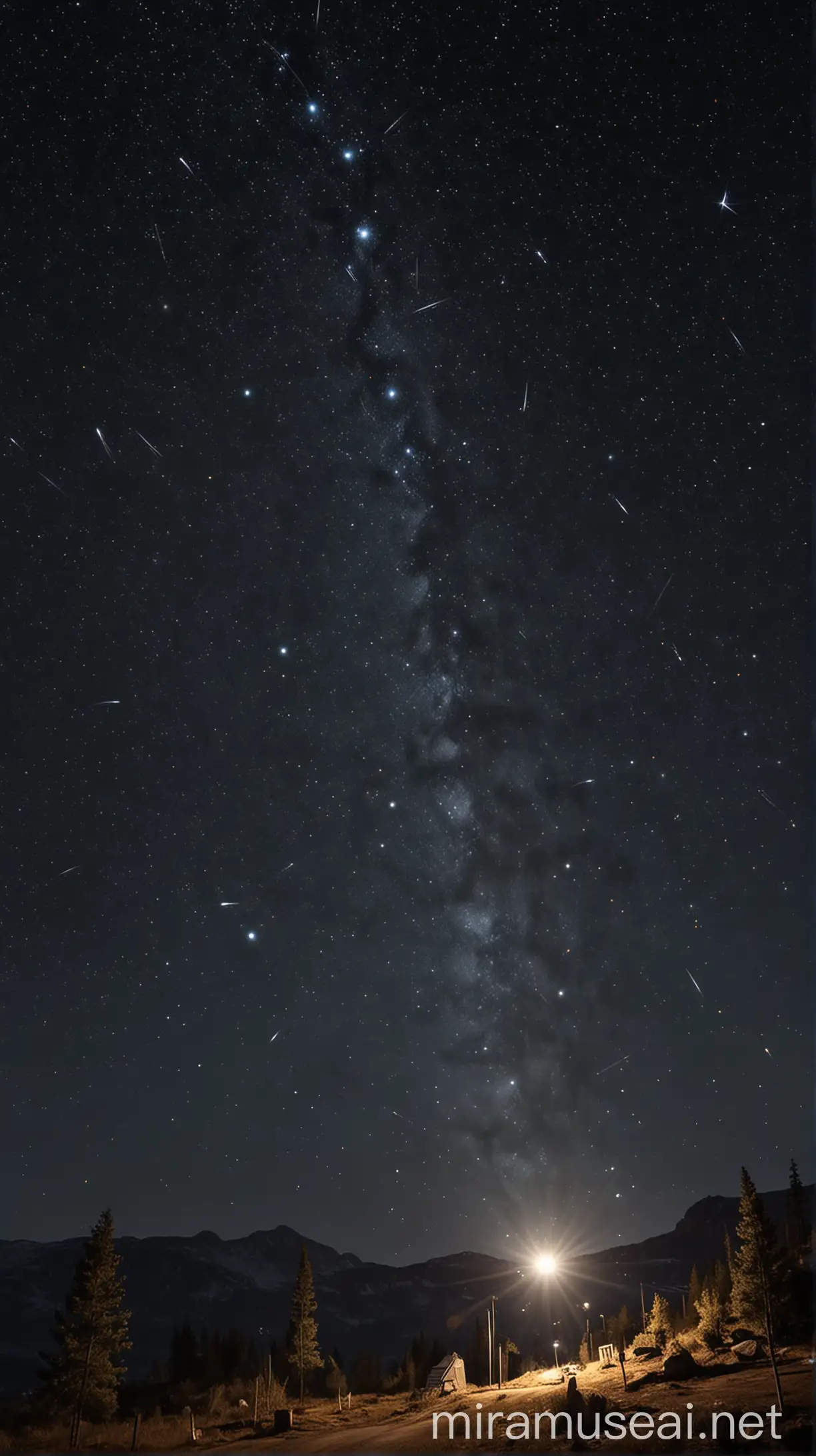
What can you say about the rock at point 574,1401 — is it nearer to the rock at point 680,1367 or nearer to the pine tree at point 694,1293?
the rock at point 680,1367

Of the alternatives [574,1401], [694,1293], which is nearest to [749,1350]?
[574,1401]

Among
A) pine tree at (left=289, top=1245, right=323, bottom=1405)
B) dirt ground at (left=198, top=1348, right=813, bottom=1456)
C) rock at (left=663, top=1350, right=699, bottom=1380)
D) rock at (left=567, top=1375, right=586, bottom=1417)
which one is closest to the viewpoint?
dirt ground at (left=198, top=1348, right=813, bottom=1456)

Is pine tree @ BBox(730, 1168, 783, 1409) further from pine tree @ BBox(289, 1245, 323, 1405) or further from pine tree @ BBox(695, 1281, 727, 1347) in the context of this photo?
pine tree @ BBox(289, 1245, 323, 1405)

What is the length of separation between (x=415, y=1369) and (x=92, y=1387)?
157 feet

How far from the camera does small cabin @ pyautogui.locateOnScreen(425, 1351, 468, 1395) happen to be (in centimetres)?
Answer: 3230

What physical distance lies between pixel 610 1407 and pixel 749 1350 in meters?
7.75

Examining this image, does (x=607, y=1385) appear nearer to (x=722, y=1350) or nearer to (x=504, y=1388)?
(x=722, y=1350)

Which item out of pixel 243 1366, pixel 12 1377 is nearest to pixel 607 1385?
pixel 243 1366

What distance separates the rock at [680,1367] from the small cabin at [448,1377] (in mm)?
Answer: 13111

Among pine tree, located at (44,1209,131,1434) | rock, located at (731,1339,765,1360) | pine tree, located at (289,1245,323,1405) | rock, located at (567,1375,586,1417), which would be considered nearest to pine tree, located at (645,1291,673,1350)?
rock, located at (731,1339,765,1360)

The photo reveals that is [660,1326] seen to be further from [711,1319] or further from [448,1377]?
[448,1377]

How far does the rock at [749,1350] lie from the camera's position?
2262 cm

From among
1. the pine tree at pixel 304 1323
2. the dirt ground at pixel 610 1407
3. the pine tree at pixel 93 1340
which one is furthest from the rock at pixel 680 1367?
the pine tree at pixel 304 1323

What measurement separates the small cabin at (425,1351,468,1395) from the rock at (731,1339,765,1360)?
473 inches
